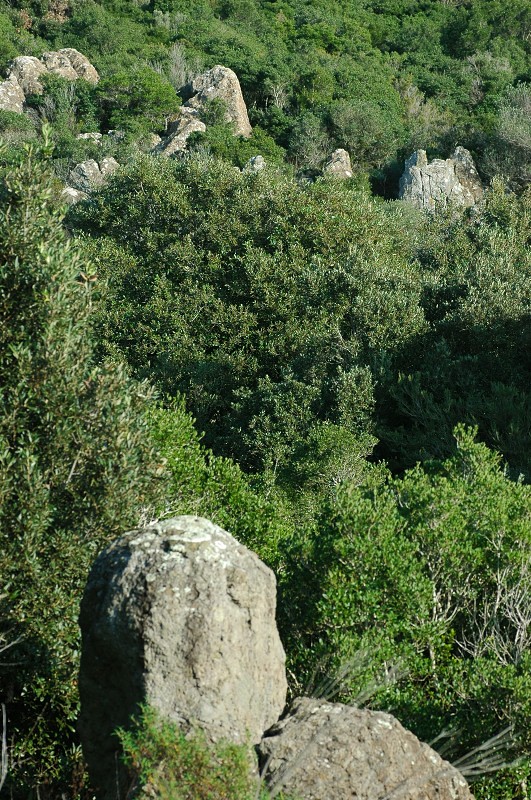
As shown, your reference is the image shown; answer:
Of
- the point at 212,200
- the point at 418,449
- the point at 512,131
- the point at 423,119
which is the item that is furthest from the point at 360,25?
the point at 418,449

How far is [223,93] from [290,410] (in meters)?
54.8

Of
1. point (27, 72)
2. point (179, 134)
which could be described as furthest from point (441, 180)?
point (27, 72)

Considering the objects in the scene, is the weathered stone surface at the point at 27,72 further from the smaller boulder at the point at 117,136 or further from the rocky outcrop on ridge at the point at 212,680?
the rocky outcrop on ridge at the point at 212,680

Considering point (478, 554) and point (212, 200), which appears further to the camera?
point (212, 200)

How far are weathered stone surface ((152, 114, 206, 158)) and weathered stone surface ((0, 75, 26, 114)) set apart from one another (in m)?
13.4

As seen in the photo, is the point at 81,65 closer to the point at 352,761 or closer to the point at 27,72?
the point at 27,72

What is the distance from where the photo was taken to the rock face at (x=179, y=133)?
6272 cm

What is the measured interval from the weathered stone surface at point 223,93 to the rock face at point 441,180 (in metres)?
16.8

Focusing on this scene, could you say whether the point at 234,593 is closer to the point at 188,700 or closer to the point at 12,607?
the point at 188,700

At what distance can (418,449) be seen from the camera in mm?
24578

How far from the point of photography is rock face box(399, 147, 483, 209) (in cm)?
5816

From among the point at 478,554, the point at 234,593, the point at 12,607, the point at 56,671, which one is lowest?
the point at 56,671

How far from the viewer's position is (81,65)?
82.0 meters

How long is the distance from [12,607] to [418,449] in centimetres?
1542
